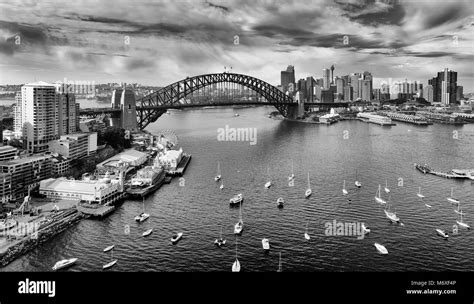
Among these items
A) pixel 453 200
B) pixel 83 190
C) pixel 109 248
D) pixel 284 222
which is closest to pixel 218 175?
pixel 83 190

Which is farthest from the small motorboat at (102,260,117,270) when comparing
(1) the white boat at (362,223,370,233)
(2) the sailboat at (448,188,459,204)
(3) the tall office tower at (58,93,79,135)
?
(3) the tall office tower at (58,93,79,135)

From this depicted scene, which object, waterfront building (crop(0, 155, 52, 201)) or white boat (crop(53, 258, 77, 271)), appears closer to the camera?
white boat (crop(53, 258, 77, 271))

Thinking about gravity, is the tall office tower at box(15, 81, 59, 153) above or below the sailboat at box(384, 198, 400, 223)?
above

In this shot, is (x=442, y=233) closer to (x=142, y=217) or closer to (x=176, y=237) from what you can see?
(x=176, y=237)

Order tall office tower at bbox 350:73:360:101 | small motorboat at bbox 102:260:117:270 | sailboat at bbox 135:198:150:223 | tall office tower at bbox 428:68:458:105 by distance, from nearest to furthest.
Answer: small motorboat at bbox 102:260:117:270 < sailboat at bbox 135:198:150:223 < tall office tower at bbox 428:68:458:105 < tall office tower at bbox 350:73:360:101

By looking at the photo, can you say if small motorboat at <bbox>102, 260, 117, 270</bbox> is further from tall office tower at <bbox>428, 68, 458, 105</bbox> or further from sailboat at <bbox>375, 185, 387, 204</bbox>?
tall office tower at <bbox>428, 68, 458, 105</bbox>

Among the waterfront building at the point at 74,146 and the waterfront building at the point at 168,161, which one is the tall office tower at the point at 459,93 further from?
the waterfront building at the point at 74,146
